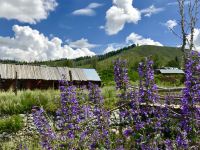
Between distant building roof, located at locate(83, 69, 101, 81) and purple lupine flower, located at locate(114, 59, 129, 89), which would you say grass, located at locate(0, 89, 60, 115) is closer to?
purple lupine flower, located at locate(114, 59, 129, 89)

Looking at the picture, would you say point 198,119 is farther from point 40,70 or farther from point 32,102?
point 40,70

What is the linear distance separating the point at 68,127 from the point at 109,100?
9289mm

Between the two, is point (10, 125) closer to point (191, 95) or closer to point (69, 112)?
point (69, 112)

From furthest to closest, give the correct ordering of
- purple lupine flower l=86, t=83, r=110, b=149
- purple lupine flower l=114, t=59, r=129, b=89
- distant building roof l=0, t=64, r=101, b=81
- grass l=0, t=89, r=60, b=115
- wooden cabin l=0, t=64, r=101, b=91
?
distant building roof l=0, t=64, r=101, b=81, wooden cabin l=0, t=64, r=101, b=91, grass l=0, t=89, r=60, b=115, purple lupine flower l=86, t=83, r=110, b=149, purple lupine flower l=114, t=59, r=129, b=89

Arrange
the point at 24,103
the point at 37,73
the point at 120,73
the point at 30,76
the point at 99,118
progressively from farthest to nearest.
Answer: the point at 37,73 → the point at 30,76 → the point at 24,103 → the point at 99,118 → the point at 120,73

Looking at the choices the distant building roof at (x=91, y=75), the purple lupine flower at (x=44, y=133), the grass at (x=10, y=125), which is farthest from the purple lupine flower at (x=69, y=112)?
the distant building roof at (x=91, y=75)

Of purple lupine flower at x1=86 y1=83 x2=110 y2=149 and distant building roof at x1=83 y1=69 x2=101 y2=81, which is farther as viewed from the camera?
distant building roof at x1=83 y1=69 x2=101 y2=81

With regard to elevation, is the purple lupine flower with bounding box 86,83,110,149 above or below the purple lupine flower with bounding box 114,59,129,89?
below

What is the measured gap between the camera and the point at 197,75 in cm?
385

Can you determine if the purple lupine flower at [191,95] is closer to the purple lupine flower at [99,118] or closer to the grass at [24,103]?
the purple lupine flower at [99,118]

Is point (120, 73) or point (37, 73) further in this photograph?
point (37, 73)

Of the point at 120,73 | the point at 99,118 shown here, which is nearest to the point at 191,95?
the point at 120,73

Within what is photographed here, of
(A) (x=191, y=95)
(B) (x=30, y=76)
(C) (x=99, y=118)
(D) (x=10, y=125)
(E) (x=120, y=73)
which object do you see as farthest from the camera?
(B) (x=30, y=76)

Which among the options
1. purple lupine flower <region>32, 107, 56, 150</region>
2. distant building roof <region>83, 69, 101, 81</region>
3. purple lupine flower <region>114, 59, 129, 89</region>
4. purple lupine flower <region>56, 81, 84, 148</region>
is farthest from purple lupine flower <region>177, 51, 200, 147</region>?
distant building roof <region>83, 69, 101, 81</region>
